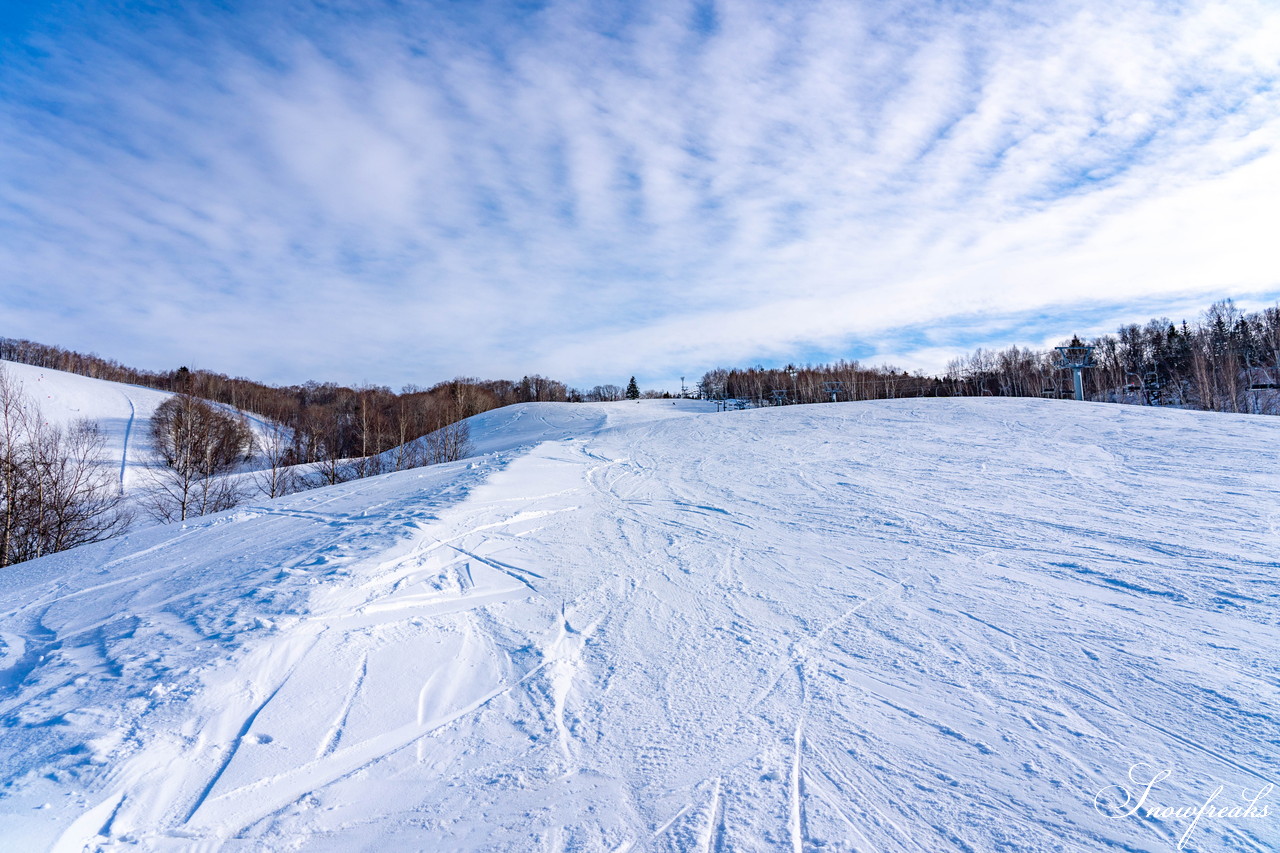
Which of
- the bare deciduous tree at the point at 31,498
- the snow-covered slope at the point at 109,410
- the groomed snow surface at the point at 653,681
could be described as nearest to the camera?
the groomed snow surface at the point at 653,681

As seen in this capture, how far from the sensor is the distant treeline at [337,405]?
1586 inches

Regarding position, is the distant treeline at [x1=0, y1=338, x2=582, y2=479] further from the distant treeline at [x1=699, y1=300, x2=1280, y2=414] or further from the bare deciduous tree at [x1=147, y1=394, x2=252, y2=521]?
the distant treeline at [x1=699, y1=300, x2=1280, y2=414]

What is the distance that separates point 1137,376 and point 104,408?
103 m

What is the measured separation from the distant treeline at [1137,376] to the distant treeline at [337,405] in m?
30.5

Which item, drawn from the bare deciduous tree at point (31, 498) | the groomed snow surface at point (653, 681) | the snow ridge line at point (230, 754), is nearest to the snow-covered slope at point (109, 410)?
the bare deciduous tree at point (31, 498)

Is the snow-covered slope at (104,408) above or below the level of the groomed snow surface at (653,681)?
above

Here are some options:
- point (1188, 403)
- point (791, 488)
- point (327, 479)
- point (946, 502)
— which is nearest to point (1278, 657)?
point (946, 502)

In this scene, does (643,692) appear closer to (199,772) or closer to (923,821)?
(923,821)

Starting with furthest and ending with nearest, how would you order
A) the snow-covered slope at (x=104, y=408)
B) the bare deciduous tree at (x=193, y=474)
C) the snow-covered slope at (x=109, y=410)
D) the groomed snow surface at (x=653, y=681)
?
the snow-covered slope at (x=104, y=408) < the snow-covered slope at (x=109, y=410) < the bare deciduous tree at (x=193, y=474) < the groomed snow surface at (x=653, y=681)

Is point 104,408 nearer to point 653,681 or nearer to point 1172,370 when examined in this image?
point 653,681

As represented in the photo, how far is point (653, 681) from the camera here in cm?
427

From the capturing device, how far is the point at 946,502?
930 centimetres

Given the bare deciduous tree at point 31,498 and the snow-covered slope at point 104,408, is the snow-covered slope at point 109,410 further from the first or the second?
the bare deciduous tree at point 31,498

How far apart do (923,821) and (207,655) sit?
206 inches
